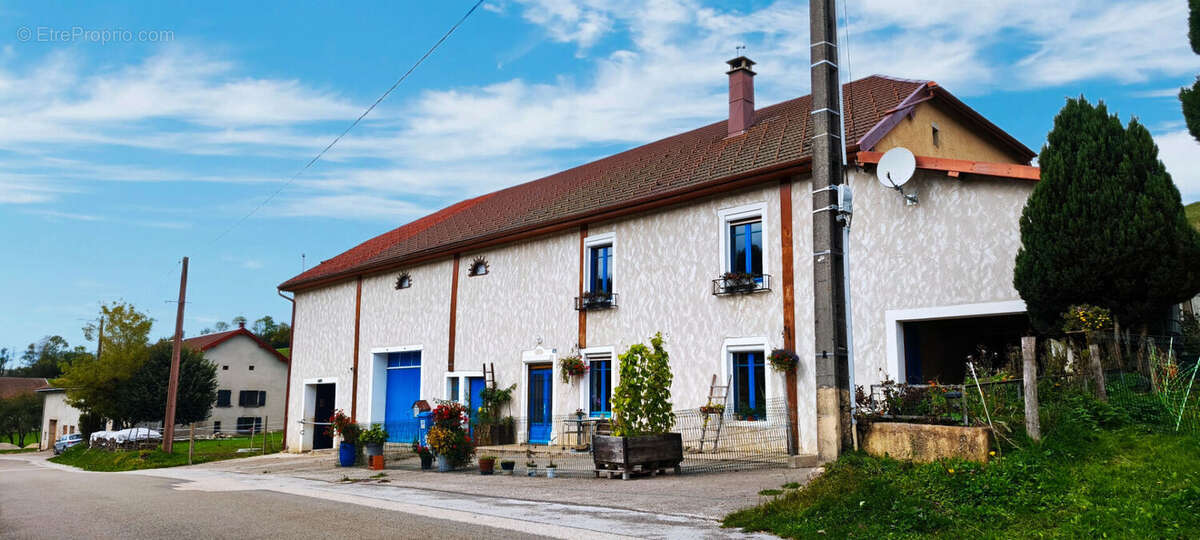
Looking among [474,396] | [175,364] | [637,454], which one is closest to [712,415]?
[637,454]

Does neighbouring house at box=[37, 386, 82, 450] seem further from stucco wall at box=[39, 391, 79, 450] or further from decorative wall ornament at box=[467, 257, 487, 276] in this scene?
decorative wall ornament at box=[467, 257, 487, 276]

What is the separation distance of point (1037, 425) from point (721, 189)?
851 centimetres

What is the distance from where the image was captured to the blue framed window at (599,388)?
17625mm

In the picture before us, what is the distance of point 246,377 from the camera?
50.4m

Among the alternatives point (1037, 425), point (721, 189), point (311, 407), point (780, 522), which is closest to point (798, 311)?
point (721, 189)

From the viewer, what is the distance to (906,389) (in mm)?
10148

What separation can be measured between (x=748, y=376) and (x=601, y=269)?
4633mm

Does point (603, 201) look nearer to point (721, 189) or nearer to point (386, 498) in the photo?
point (721, 189)

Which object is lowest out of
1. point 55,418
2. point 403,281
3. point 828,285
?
point 55,418

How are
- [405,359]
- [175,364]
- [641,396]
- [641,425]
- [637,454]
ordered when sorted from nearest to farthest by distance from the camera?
[637,454] < [641,396] < [641,425] < [405,359] < [175,364]

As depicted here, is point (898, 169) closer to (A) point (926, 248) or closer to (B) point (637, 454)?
(A) point (926, 248)

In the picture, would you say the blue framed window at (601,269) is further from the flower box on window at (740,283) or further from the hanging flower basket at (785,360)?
the hanging flower basket at (785,360)

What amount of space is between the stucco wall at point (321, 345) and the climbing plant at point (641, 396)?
50.1ft

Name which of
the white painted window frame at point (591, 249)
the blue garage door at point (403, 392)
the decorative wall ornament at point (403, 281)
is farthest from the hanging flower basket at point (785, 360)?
the decorative wall ornament at point (403, 281)
